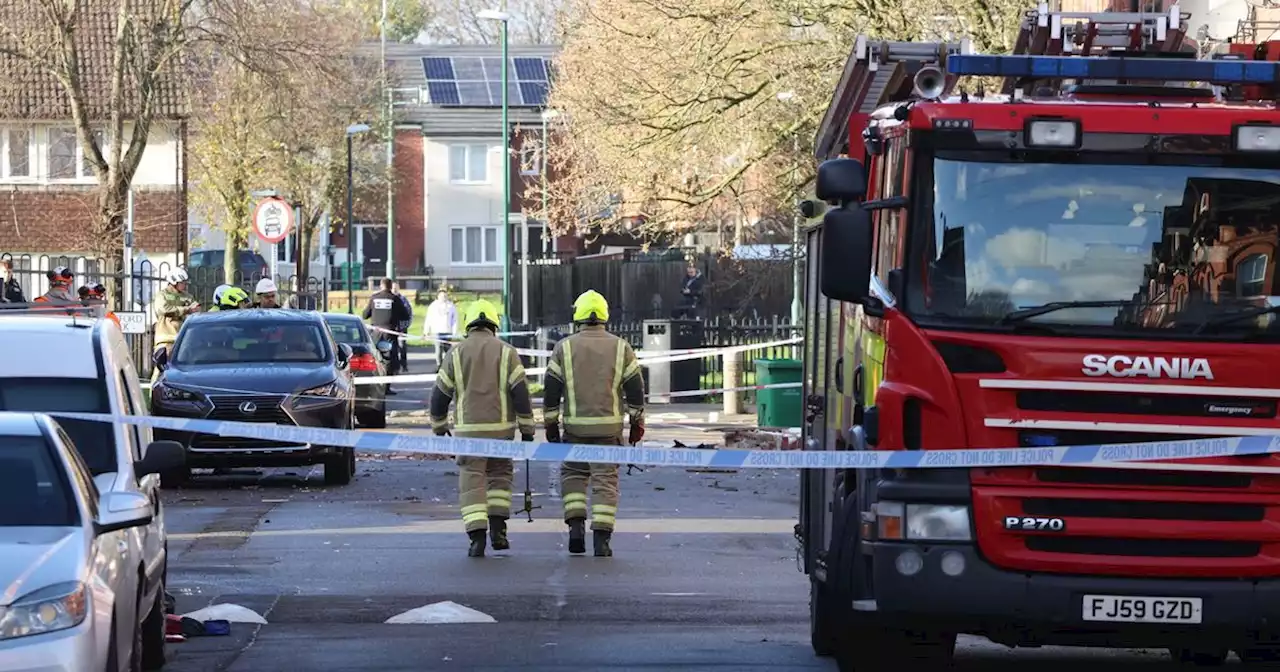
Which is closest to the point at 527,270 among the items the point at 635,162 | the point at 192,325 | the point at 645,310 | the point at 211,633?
the point at 645,310

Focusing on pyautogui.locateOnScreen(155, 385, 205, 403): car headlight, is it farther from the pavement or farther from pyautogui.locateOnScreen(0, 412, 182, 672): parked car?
pyautogui.locateOnScreen(0, 412, 182, 672): parked car

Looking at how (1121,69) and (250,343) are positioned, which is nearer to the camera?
(1121,69)

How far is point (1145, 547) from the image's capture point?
8062 millimetres

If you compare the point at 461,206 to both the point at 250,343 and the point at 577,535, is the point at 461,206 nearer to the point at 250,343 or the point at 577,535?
the point at 250,343

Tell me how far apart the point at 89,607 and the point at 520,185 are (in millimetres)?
74944

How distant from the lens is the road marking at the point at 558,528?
1611 cm

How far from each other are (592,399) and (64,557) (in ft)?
24.2

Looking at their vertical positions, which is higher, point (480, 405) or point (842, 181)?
point (842, 181)

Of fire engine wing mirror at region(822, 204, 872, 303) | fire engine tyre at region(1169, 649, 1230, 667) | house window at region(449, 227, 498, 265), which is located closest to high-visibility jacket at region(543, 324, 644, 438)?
fire engine tyre at region(1169, 649, 1230, 667)

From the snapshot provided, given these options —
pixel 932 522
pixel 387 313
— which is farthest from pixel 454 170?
pixel 932 522

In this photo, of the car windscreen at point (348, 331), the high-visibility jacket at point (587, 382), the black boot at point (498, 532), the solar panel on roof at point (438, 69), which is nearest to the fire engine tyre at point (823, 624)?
the high-visibility jacket at point (587, 382)

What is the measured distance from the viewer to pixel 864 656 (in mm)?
9250

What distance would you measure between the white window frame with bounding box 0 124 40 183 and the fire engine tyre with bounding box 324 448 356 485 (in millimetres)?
35805

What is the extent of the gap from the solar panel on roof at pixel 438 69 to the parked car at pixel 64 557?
73.7 m
